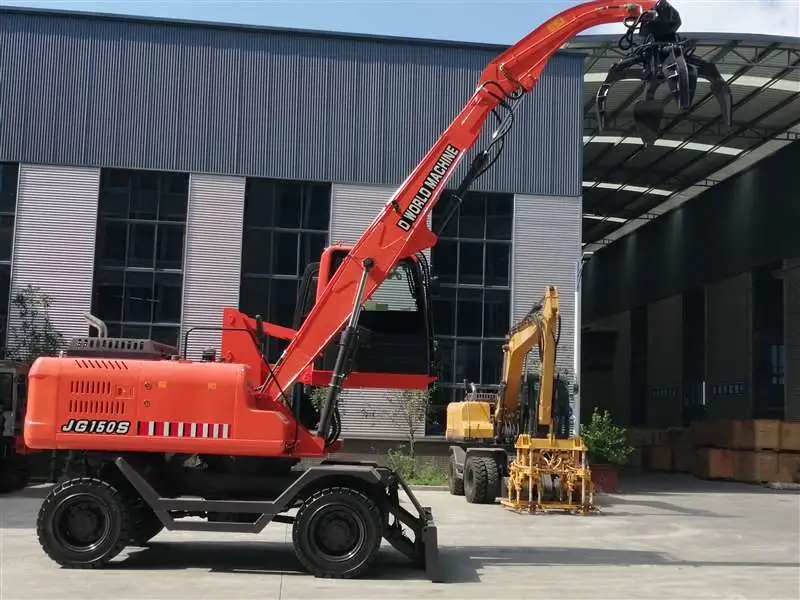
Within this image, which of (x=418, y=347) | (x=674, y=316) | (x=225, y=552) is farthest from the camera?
(x=674, y=316)

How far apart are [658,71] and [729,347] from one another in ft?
101

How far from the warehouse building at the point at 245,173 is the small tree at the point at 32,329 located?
0.26 m

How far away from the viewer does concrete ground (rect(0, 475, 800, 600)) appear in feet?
31.9

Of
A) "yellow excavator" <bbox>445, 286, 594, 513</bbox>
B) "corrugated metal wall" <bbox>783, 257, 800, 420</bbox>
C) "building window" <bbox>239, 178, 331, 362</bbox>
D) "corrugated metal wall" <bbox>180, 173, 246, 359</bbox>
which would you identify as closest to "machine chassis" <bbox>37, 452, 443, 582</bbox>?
"yellow excavator" <bbox>445, 286, 594, 513</bbox>

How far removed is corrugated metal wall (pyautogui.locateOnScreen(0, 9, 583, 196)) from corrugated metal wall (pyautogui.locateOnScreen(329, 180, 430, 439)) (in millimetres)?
466

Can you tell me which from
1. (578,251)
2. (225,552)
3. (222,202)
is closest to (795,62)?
(578,251)

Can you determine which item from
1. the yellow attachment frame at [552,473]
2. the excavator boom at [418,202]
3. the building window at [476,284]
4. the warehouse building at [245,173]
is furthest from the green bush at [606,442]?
the excavator boom at [418,202]

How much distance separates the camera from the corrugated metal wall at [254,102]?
2639 cm

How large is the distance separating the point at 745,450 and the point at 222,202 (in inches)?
770

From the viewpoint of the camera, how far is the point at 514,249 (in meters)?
27.8

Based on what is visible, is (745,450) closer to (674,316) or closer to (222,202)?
(674,316)

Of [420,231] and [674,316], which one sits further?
[674,316]

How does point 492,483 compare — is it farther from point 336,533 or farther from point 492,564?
point 336,533

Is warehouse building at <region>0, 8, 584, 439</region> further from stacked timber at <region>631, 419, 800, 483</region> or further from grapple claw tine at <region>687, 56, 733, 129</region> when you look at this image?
grapple claw tine at <region>687, 56, 733, 129</region>
